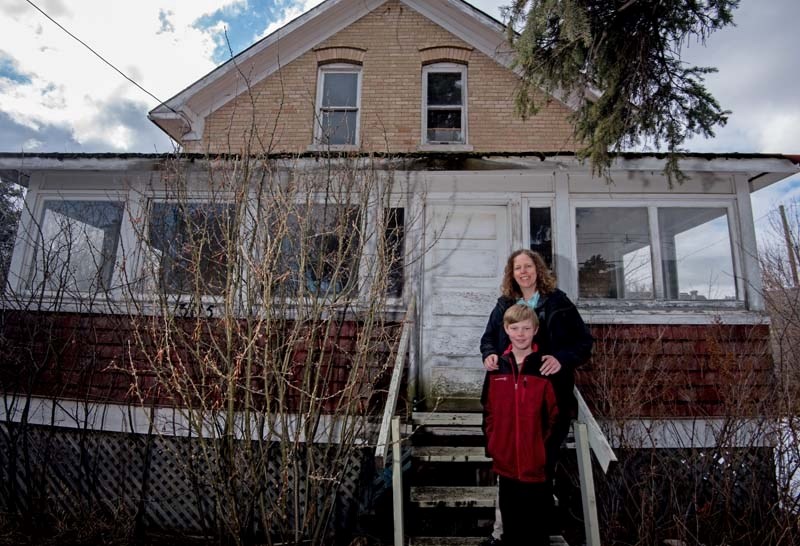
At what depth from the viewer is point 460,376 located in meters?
5.32

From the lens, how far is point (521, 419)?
2.86m

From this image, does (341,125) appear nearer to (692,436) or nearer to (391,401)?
(391,401)

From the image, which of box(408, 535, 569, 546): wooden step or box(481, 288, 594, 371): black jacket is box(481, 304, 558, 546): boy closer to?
box(481, 288, 594, 371): black jacket

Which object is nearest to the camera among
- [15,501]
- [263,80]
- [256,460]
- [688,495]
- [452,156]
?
[256,460]

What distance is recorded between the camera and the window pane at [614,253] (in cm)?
541

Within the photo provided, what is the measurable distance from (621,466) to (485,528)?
63.3 inches

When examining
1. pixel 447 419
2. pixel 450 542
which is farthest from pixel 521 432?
pixel 447 419

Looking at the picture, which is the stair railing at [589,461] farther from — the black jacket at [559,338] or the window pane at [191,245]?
the window pane at [191,245]

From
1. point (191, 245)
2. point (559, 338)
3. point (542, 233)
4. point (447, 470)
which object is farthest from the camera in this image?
point (542, 233)

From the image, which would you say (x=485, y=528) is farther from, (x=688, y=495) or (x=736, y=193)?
(x=736, y=193)

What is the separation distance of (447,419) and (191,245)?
2.86 metres

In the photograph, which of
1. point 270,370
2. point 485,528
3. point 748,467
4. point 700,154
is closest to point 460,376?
point 485,528

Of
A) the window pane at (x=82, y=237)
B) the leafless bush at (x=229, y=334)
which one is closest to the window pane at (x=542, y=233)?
the leafless bush at (x=229, y=334)

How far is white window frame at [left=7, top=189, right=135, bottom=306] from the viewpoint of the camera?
5582 mm
